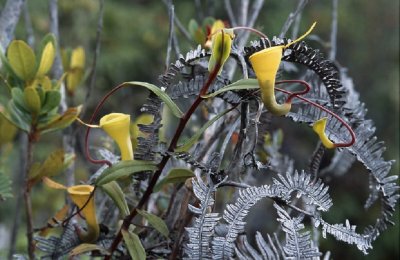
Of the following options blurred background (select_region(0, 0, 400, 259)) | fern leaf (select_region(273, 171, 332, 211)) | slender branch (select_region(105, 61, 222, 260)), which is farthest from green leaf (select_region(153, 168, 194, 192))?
blurred background (select_region(0, 0, 400, 259))

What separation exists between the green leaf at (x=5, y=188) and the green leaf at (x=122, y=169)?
0.20 meters

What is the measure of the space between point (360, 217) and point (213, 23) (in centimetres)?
336

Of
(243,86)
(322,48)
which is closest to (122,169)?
(243,86)

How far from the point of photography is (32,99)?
2.81 feet

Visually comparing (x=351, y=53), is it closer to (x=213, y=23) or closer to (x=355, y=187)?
(x=355, y=187)

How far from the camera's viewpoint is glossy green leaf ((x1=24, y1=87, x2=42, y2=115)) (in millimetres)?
852

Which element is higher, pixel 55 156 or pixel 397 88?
pixel 397 88

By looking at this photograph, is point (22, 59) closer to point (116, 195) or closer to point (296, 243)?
point (116, 195)

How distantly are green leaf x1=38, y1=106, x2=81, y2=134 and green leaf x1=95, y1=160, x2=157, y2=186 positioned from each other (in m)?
0.19

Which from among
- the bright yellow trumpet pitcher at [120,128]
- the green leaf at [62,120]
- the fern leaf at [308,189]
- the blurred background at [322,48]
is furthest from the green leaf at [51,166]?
the blurred background at [322,48]

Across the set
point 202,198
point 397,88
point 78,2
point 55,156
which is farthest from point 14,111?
point 397,88

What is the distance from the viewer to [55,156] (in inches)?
36.3

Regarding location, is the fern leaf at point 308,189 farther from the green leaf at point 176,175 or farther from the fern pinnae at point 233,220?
the green leaf at point 176,175

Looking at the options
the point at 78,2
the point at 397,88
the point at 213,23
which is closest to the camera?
the point at 213,23
